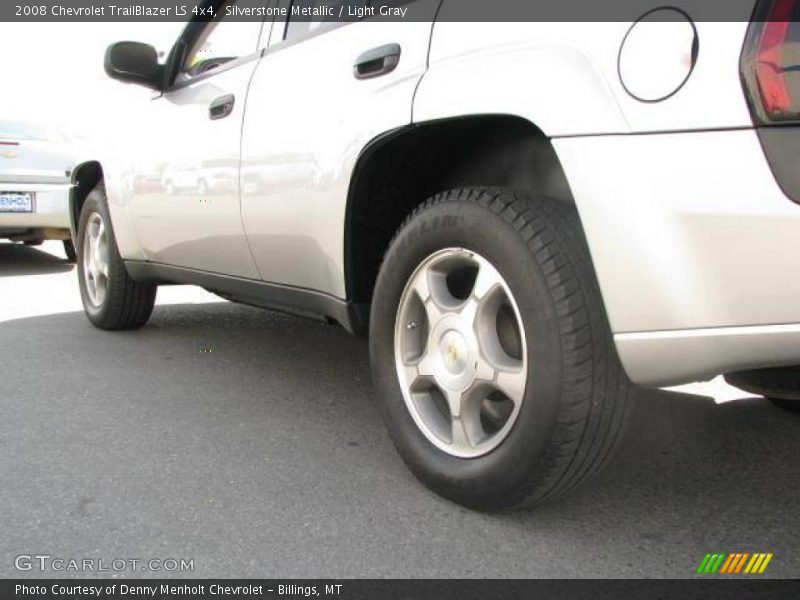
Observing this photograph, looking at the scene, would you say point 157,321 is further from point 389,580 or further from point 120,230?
point 389,580

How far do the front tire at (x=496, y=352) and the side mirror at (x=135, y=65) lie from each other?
2.17 metres

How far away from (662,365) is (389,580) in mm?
776

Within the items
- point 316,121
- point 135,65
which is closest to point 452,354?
point 316,121

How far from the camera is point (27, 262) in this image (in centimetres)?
863

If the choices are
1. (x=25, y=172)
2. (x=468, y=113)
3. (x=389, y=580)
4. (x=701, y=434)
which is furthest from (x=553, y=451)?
(x=25, y=172)

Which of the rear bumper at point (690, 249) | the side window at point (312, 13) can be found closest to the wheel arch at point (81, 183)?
the side window at point (312, 13)

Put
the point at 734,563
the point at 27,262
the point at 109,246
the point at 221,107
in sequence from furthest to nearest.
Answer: the point at 27,262 < the point at 109,246 < the point at 221,107 < the point at 734,563

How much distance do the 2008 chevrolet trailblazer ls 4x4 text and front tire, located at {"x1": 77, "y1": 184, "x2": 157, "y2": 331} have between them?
1.30m

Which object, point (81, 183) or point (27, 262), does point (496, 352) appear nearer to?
point (81, 183)

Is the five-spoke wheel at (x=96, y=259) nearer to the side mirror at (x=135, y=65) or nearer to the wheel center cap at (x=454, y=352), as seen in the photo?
the side mirror at (x=135, y=65)

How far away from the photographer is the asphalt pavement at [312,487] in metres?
2.01

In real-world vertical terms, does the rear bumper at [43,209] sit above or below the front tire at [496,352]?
below

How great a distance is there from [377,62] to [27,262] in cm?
732

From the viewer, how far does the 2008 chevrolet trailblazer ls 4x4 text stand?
1.61 metres
